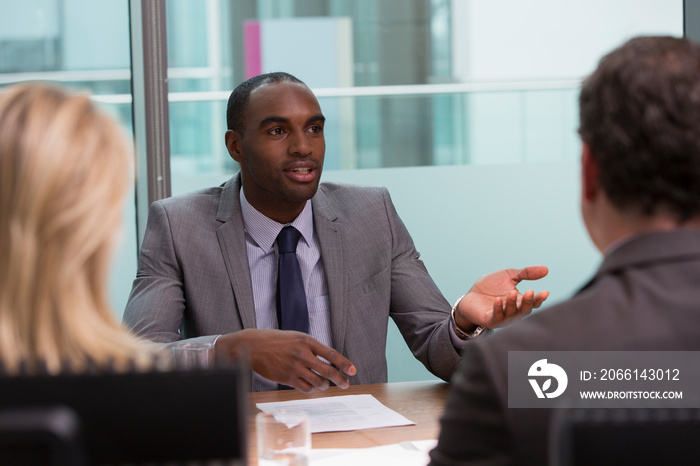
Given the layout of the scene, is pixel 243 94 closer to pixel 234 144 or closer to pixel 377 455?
pixel 234 144

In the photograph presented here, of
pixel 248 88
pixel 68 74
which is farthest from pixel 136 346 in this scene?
pixel 68 74

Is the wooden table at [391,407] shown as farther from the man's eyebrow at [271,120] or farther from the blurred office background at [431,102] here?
the blurred office background at [431,102]

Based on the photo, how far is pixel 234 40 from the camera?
11.5 feet

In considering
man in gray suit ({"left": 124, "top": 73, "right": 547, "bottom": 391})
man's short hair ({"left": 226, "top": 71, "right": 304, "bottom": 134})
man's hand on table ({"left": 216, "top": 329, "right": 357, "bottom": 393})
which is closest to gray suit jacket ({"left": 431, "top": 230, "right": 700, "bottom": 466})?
man's hand on table ({"left": 216, "top": 329, "right": 357, "bottom": 393})

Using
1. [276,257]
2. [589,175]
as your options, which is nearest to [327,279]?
[276,257]

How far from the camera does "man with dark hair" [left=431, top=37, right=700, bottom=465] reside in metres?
0.82

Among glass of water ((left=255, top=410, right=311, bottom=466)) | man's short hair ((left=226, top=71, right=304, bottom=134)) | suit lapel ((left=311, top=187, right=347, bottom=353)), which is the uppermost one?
man's short hair ((left=226, top=71, right=304, bottom=134))

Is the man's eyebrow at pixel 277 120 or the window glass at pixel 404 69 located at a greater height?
the window glass at pixel 404 69

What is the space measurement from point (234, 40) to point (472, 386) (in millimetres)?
2932

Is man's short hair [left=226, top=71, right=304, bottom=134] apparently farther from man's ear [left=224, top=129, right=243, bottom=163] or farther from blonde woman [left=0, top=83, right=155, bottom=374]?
blonde woman [left=0, top=83, right=155, bottom=374]

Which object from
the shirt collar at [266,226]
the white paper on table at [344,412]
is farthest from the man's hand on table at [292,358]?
the shirt collar at [266,226]

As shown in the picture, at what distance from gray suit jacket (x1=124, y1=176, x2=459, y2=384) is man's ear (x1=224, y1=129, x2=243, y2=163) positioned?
129 millimetres

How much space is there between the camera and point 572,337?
0.83 m

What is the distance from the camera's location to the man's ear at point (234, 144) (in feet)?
8.51
